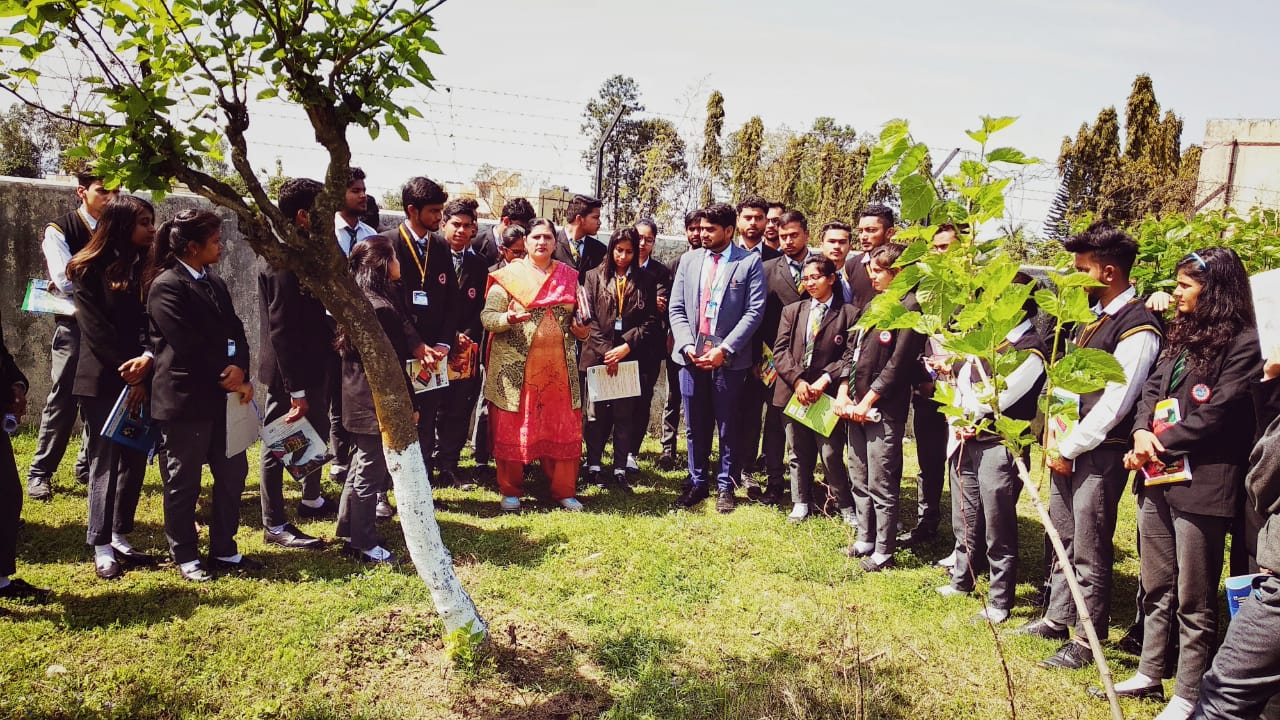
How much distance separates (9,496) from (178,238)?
153 cm

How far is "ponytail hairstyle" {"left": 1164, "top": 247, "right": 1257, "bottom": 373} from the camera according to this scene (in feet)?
11.5

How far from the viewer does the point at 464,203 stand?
6.07 meters

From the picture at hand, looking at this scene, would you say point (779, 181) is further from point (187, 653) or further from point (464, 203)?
point (187, 653)

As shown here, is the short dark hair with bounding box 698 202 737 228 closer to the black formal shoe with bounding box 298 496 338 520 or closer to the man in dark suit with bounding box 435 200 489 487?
the man in dark suit with bounding box 435 200 489 487

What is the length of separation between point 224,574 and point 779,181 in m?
9.06

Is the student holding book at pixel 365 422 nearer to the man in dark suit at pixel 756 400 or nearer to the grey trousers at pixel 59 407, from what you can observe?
the grey trousers at pixel 59 407

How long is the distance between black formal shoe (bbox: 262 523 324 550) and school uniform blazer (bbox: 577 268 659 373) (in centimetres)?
259

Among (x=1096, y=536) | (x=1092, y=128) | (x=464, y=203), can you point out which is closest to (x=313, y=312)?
(x=464, y=203)

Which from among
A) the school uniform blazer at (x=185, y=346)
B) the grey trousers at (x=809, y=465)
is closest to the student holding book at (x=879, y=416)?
the grey trousers at (x=809, y=465)

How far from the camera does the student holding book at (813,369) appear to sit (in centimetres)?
557

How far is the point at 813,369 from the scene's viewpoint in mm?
5703

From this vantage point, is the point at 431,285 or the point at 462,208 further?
the point at 462,208

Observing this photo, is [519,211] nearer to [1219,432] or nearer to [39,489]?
[39,489]

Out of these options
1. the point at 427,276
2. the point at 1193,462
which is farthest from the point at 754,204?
the point at 1193,462
